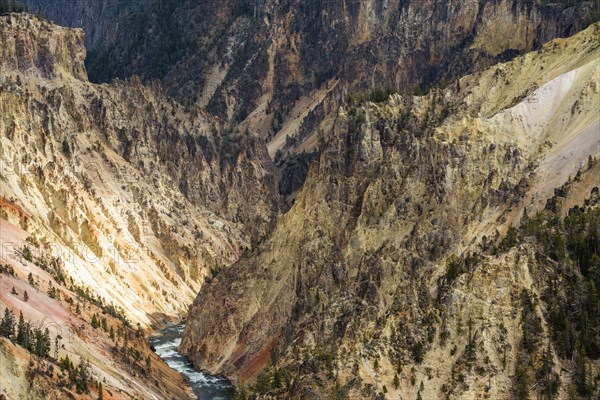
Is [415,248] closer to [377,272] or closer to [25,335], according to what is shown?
[377,272]

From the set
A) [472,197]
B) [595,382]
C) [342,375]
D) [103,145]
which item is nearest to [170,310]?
[103,145]

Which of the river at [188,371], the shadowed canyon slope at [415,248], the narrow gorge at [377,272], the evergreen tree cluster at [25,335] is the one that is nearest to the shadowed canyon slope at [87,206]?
the narrow gorge at [377,272]

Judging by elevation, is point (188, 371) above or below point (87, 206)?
below

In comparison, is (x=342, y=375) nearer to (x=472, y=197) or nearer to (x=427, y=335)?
(x=427, y=335)

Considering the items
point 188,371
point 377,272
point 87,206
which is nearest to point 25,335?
point 377,272

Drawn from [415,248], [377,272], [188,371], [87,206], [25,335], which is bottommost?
[25,335]

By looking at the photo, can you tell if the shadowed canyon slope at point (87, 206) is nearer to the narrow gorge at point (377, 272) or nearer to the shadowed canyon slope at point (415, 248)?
the narrow gorge at point (377, 272)

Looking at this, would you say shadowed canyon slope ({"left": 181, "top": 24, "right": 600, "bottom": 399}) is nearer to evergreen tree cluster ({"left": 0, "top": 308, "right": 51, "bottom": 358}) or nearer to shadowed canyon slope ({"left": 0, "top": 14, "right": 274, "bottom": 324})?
evergreen tree cluster ({"left": 0, "top": 308, "right": 51, "bottom": 358})
